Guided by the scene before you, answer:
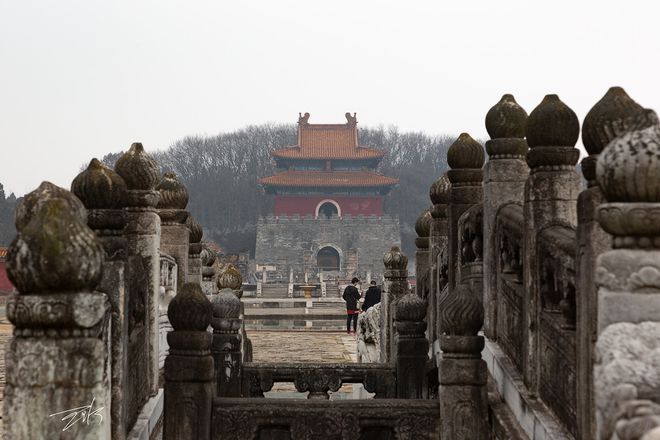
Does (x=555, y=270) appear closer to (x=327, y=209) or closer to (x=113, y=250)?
(x=113, y=250)

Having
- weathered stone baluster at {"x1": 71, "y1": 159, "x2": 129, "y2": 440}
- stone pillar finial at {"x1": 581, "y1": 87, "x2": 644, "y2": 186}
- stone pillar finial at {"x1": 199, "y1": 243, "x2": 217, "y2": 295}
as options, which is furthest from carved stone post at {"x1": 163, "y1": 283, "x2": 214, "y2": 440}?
stone pillar finial at {"x1": 199, "y1": 243, "x2": 217, "y2": 295}

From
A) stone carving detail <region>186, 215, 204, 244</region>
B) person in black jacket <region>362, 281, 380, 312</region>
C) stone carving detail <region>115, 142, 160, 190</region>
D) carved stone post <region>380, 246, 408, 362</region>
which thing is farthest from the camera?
person in black jacket <region>362, 281, 380, 312</region>

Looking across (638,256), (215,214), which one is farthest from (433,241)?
(215,214)

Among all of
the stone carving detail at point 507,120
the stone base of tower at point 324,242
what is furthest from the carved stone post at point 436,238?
the stone base of tower at point 324,242

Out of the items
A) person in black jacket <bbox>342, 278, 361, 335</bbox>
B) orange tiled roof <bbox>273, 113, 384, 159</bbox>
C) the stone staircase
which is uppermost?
orange tiled roof <bbox>273, 113, 384, 159</bbox>

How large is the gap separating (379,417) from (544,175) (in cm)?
171

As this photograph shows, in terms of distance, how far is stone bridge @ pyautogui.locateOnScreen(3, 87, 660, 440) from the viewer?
2.37 meters

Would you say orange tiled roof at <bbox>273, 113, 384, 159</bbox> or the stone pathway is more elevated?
orange tiled roof at <bbox>273, 113, 384, 159</bbox>

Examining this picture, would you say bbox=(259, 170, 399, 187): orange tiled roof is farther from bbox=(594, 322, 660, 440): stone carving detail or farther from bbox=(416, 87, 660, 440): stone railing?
bbox=(594, 322, 660, 440): stone carving detail

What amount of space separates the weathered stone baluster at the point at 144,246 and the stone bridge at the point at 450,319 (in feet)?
0.05

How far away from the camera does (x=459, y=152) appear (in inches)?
260

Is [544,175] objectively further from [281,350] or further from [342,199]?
[342,199]

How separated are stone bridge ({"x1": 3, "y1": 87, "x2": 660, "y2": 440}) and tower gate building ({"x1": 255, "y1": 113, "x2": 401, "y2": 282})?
51.9 m

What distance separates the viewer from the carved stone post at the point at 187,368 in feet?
15.1
